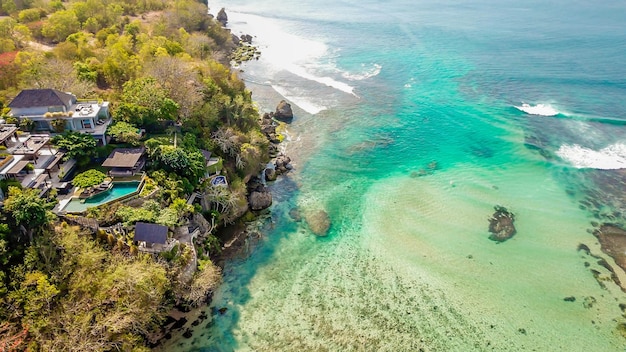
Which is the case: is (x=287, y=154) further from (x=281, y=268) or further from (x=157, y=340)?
(x=157, y=340)

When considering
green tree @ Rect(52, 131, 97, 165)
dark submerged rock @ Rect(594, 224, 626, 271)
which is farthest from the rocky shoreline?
dark submerged rock @ Rect(594, 224, 626, 271)

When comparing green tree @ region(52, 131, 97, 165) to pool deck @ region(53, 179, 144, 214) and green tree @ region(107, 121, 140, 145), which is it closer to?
green tree @ region(107, 121, 140, 145)

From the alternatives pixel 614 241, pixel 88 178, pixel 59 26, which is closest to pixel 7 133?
pixel 88 178

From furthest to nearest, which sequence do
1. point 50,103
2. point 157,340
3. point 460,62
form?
point 460,62 → point 50,103 → point 157,340

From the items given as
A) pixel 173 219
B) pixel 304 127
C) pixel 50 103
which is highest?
pixel 50 103

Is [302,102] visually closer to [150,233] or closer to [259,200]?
[259,200]

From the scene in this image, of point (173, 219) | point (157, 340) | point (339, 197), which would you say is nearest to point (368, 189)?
point (339, 197)
